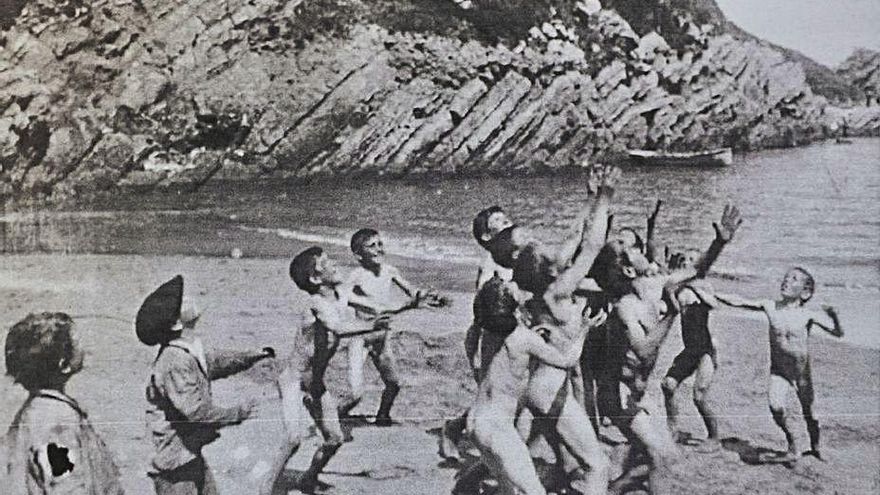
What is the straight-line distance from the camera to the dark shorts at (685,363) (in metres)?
3.93

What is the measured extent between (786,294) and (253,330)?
2.00 meters

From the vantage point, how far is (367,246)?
3826mm

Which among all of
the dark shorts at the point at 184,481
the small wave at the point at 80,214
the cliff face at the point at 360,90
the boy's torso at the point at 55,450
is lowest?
the dark shorts at the point at 184,481

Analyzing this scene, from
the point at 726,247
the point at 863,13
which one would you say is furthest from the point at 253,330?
the point at 863,13

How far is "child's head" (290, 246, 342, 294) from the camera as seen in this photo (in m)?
3.79

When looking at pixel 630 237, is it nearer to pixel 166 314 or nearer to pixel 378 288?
pixel 378 288

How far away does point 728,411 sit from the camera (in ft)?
13.0

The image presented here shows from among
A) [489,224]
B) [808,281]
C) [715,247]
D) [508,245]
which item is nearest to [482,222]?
[489,224]

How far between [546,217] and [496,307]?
1.24 feet

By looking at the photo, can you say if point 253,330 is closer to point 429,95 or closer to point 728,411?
point 429,95

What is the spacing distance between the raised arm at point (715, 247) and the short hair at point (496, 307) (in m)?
0.63

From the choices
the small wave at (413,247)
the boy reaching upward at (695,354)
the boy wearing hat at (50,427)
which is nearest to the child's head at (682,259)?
the boy reaching upward at (695,354)

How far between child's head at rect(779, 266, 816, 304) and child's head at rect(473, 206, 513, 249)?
1.09 metres

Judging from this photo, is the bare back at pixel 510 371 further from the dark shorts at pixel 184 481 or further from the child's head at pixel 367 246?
the dark shorts at pixel 184 481
